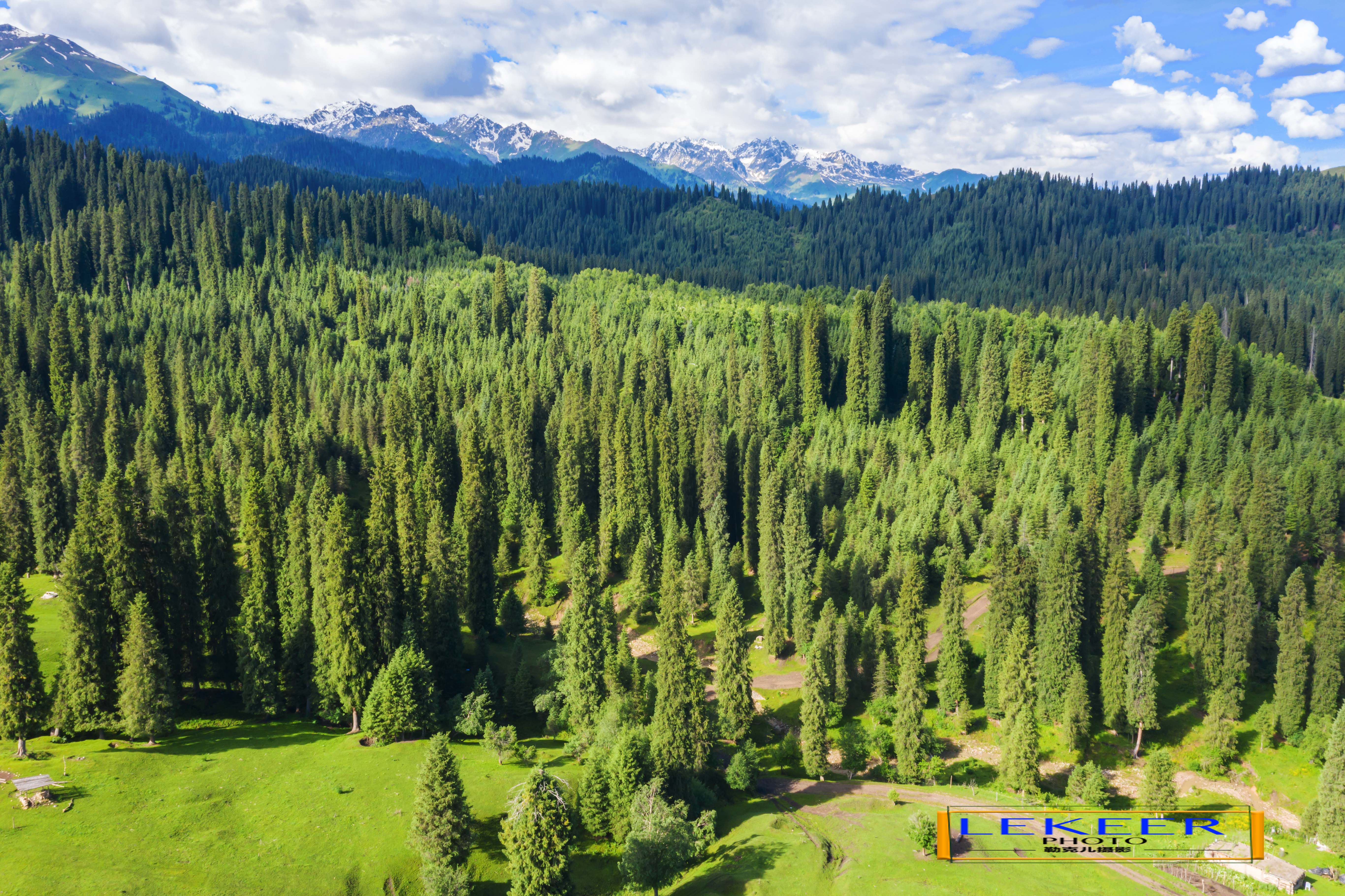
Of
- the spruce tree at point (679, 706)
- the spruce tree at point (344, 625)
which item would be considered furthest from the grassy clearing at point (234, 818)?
the spruce tree at point (679, 706)

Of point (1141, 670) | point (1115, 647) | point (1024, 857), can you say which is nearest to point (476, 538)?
point (1024, 857)

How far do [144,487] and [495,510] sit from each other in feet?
172

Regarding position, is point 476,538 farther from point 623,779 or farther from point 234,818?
point 623,779

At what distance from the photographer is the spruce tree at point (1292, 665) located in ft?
286

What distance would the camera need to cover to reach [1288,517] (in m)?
120

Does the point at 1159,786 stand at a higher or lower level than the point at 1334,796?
lower

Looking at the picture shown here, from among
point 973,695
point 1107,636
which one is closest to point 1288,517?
point 1107,636

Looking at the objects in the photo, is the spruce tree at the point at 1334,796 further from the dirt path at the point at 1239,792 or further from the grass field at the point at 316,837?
the grass field at the point at 316,837

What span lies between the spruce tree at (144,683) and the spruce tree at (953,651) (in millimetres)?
79643

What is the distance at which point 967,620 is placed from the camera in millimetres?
113250

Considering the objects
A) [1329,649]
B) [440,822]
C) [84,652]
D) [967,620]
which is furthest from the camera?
[967,620]

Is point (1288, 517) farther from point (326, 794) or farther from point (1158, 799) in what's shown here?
point (326, 794)

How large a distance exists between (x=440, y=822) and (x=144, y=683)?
3313cm

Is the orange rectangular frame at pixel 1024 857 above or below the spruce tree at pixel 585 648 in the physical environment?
below
